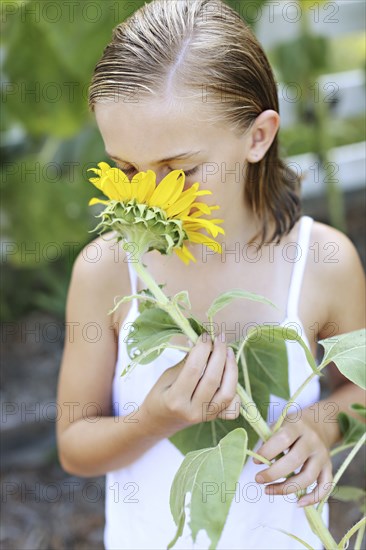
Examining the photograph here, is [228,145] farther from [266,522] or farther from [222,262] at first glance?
[266,522]

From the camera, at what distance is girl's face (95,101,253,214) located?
72 centimetres

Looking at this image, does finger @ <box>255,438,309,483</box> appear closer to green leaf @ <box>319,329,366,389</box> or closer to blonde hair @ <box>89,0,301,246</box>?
green leaf @ <box>319,329,366,389</box>

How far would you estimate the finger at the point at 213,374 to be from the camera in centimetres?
67

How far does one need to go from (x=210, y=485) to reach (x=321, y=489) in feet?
0.64

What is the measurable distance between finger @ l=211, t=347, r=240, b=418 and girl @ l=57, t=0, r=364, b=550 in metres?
0.02

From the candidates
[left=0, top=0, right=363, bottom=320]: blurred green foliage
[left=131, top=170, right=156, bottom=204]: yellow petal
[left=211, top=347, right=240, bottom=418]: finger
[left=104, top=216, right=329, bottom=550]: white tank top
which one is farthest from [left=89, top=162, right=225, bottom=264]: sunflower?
[left=0, top=0, right=363, bottom=320]: blurred green foliage

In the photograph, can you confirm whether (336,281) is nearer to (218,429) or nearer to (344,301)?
(344,301)

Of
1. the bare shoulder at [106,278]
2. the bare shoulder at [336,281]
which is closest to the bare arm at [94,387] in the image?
the bare shoulder at [106,278]

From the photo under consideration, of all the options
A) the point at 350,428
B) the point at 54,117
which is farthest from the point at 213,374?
the point at 54,117

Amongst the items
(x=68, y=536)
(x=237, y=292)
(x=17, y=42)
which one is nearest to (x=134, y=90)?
(x=237, y=292)

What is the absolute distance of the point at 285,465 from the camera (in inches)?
27.7

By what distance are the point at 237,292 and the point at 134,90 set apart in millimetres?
216

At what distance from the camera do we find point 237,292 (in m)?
0.64

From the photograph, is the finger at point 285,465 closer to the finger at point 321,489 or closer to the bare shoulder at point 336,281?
the finger at point 321,489
